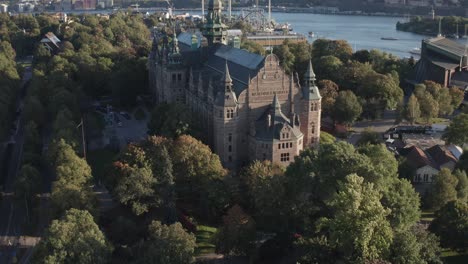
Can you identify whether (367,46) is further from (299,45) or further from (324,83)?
(324,83)

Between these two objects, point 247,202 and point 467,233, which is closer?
point 467,233

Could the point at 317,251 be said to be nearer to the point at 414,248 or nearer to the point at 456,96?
the point at 414,248

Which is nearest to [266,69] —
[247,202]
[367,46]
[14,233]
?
[247,202]

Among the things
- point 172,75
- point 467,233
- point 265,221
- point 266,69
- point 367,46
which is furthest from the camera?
point 367,46

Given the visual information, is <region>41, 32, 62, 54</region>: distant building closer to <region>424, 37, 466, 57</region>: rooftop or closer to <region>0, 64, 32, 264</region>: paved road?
<region>0, 64, 32, 264</region>: paved road

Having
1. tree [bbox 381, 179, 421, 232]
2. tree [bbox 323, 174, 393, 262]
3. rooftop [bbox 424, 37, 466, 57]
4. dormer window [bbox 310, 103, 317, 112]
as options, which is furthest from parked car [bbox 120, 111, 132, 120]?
rooftop [bbox 424, 37, 466, 57]

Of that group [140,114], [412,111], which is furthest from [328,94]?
[140,114]
